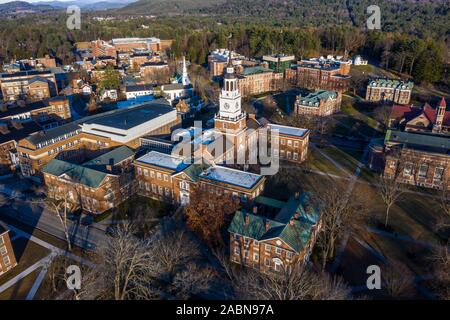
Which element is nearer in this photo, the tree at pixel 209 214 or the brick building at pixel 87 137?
the tree at pixel 209 214

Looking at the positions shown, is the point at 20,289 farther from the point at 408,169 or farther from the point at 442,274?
the point at 408,169

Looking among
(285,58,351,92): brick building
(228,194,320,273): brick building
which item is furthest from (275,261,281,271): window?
(285,58,351,92): brick building

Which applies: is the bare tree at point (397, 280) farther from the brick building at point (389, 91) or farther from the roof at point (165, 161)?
the brick building at point (389, 91)

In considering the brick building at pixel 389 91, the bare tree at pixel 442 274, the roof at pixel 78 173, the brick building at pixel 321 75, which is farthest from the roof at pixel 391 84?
the roof at pixel 78 173

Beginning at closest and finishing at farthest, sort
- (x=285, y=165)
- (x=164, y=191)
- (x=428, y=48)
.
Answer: (x=164, y=191)
(x=285, y=165)
(x=428, y=48)

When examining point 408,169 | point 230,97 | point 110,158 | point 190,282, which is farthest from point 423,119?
point 110,158
